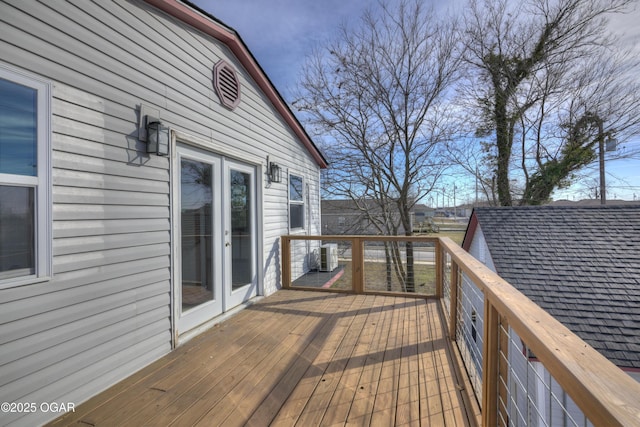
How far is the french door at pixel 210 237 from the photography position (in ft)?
9.90

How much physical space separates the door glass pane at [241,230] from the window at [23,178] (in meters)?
2.02

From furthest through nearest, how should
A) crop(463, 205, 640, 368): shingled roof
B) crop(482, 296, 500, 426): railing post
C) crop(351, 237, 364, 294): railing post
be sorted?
crop(463, 205, 640, 368): shingled roof, crop(351, 237, 364, 294): railing post, crop(482, 296, 500, 426): railing post

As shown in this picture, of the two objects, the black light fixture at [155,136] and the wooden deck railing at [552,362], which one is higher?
the black light fixture at [155,136]

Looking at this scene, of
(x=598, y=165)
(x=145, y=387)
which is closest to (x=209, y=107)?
(x=145, y=387)

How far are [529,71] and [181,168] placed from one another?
11.1m

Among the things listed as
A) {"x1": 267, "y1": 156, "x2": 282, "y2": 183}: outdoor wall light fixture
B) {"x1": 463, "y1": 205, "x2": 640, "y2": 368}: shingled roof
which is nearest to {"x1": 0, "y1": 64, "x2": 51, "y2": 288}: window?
{"x1": 267, "y1": 156, "x2": 282, "y2": 183}: outdoor wall light fixture

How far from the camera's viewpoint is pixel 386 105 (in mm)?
9391

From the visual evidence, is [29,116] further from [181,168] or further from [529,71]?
[529,71]

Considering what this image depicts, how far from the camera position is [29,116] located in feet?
5.96

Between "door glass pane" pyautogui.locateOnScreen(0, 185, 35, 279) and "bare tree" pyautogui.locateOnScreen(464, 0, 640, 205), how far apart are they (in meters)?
11.1

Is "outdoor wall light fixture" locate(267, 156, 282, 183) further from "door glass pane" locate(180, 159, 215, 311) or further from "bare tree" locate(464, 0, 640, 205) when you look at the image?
"bare tree" locate(464, 0, 640, 205)

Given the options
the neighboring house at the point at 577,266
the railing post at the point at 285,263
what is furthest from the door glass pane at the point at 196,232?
the neighboring house at the point at 577,266

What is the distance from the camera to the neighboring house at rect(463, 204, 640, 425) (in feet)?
16.0

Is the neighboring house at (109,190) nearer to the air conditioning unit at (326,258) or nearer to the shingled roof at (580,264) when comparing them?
the air conditioning unit at (326,258)
